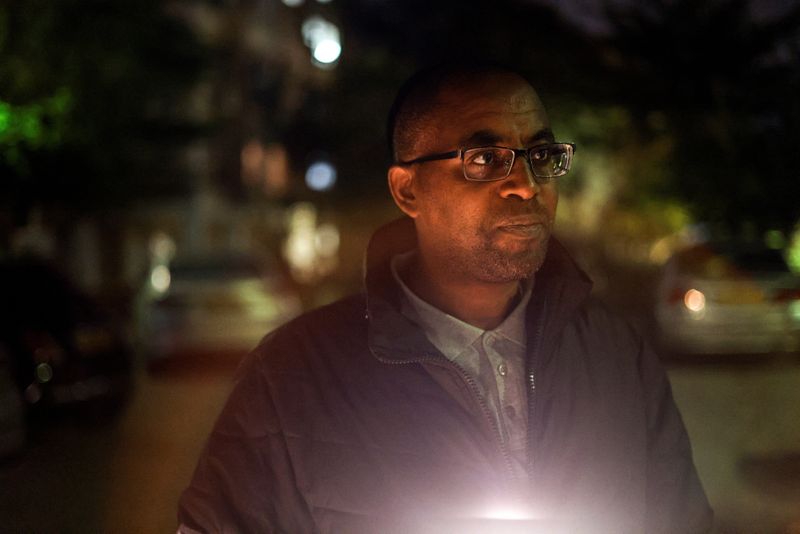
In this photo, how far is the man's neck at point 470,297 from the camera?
2.46m

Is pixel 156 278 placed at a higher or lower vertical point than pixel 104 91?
lower

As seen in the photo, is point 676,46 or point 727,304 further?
point 727,304

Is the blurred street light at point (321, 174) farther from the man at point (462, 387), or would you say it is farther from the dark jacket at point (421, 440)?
the dark jacket at point (421, 440)

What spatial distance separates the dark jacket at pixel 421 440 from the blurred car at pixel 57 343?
8.57 metres

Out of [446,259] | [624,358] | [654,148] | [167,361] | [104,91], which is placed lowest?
[167,361]

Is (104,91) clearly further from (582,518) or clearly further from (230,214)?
(230,214)

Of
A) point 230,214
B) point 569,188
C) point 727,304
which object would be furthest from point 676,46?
point 230,214

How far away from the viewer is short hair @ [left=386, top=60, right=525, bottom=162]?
246 centimetres

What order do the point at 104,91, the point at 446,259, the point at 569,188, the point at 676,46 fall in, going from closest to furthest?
1. the point at 446,259
2. the point at 676,46
3. the point at 104,91
4. the point at 569,188

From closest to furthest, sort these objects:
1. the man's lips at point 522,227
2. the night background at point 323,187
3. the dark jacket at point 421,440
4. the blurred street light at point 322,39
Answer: the dark jacket at point 421,440 → the man's lips at point 522,227 → the night background at point 323,187 → the blurred street light at point 322,39

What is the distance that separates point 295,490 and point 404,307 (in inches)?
20.4

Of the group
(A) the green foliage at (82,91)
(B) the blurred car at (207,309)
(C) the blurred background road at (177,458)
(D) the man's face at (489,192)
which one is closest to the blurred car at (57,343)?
(C) the blurred background road at (177,458)

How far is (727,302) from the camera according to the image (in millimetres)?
14594

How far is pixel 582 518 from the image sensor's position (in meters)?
2.16
